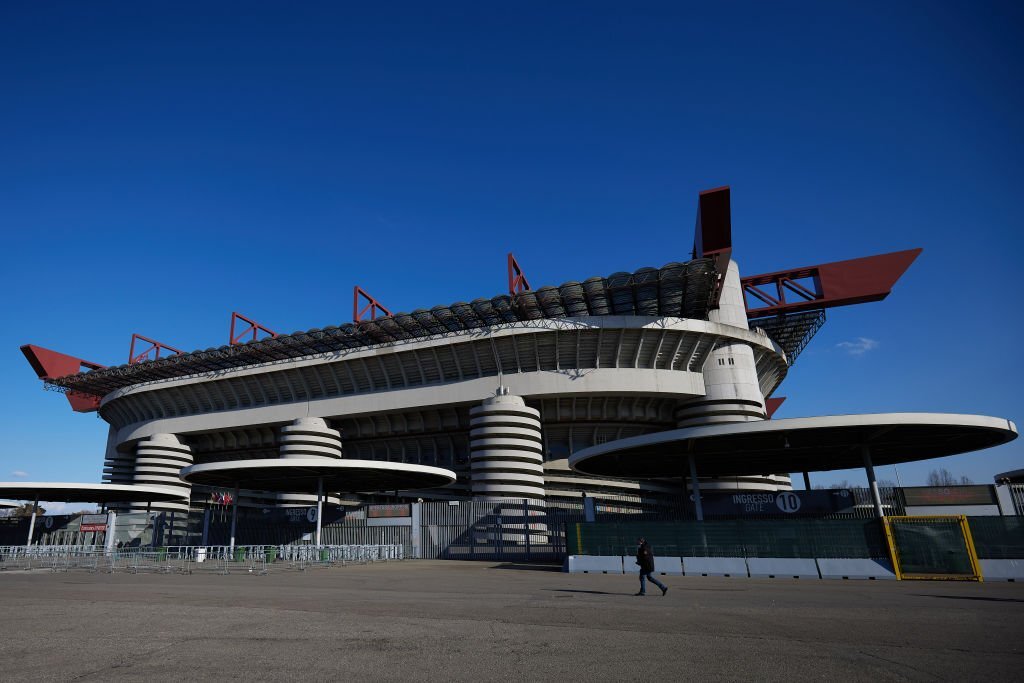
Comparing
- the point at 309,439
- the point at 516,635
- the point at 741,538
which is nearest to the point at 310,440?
the point at 309,439

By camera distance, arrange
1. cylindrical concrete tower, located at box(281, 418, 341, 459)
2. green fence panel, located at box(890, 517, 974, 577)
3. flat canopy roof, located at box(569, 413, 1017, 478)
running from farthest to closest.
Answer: cylindrical concrete tower, located at box(281, 418, 341, 459) → flat canopy roof, located at box(569, 413, 1017, 478) → green fence panel, located at box(890, 517, 974, 577)

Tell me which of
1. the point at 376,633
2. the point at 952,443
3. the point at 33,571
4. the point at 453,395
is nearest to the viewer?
the point at 376,633

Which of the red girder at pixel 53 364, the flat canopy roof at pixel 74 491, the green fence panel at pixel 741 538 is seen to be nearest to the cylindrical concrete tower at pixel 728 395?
the green fence panel at pixel 741 538

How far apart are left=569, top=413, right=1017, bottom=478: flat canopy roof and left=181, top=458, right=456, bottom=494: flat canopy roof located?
1034cm

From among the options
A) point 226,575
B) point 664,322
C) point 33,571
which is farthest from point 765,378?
point 33,571

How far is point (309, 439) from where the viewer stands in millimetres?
50531

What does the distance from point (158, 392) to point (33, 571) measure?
3505 centimetres

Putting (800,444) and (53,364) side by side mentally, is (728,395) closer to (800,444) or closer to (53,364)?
(800,444)

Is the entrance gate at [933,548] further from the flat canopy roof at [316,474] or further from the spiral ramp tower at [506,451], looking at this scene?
the spiral ramp tower at [506,451]

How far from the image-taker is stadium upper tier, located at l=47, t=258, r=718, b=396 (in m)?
41.0

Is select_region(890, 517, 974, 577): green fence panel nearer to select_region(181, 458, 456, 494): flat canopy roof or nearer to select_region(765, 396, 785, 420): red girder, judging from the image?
select_region(181, 458, 456, 494): flat canopy roof

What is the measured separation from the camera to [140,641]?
8.13 metres

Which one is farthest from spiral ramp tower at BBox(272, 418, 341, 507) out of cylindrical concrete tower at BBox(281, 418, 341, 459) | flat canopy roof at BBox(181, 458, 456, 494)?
flat canopy roof at BBox(181, 458, 456, 494)

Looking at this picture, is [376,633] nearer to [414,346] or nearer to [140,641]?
[140,641]
